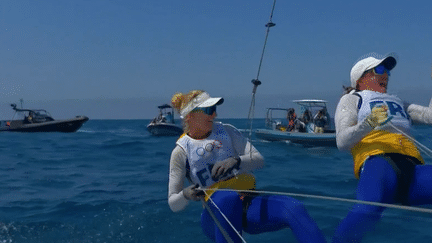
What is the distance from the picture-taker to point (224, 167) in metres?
2.42

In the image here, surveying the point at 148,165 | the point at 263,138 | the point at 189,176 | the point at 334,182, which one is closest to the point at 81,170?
the point at 148,165

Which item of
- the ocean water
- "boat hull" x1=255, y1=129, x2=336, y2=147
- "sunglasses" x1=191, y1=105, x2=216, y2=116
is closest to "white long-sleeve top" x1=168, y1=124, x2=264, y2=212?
"sunglasses" x1=191, y1=105, x2=216, y2=116

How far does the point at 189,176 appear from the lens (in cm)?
267

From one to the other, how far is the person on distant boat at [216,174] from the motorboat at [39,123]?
119 ft

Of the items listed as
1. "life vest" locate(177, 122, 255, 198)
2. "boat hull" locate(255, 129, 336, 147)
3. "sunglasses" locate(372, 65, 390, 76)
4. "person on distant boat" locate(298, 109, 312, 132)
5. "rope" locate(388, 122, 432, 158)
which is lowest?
"boat hull" locate(255, 129, 336, 147)

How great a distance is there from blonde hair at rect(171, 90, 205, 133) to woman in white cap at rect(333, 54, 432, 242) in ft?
3.07

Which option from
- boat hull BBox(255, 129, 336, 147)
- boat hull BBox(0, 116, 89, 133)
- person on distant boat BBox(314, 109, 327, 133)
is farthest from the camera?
boat hull BBox(0, 116, 89, 133)

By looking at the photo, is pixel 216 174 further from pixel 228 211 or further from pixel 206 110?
pixel 206 110

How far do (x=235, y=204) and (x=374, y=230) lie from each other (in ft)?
2.72

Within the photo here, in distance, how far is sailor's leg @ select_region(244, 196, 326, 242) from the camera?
7.09 ft

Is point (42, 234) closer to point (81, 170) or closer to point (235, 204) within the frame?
point (235, 204)

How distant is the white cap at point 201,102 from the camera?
2535mm

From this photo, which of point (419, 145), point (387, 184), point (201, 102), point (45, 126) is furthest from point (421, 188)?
point (45, 126)

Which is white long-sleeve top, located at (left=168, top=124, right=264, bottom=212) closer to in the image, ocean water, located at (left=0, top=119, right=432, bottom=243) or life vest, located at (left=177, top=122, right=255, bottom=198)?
life vest, located at (left=177, top=122, right=255, bottom=198)
